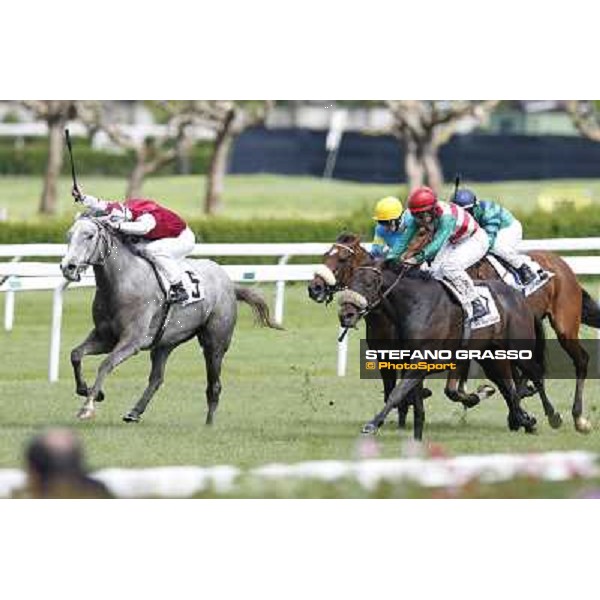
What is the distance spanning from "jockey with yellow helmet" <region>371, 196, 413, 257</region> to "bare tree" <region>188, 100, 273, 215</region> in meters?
13.2

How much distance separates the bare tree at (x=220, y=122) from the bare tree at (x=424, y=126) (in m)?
1.65

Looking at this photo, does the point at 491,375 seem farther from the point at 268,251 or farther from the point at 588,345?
the point at 268,251

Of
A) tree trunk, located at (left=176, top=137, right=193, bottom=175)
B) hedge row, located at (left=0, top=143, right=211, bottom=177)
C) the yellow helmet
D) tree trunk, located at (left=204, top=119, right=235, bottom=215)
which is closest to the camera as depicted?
the yellow helmet

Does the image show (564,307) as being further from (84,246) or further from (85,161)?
(85,161)

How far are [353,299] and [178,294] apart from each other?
4.82ft

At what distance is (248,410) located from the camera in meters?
11.5

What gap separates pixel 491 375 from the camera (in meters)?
10.6

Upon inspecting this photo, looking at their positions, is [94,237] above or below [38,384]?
above

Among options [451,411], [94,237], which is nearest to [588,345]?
[451,411]

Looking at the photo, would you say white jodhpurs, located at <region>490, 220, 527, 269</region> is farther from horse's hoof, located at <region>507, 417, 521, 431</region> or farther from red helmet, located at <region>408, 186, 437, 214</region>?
red helmet, located at <region>408, 186, 437, 214</region>

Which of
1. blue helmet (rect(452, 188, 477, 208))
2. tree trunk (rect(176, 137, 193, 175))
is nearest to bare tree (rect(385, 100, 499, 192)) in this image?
tree trunk (rect(176, 137, 193, 175))

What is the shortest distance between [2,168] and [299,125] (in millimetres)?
5859

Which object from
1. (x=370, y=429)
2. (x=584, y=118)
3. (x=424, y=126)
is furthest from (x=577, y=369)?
(x=584, y=118)

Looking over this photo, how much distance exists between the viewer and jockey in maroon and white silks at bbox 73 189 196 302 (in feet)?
35.5
